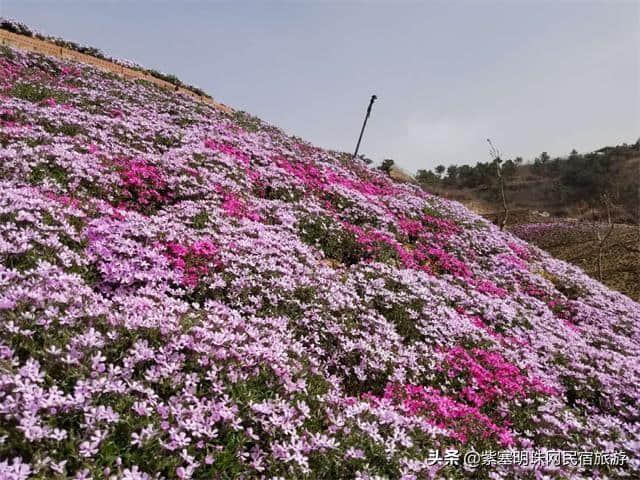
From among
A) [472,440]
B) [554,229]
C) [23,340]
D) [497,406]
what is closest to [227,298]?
[23,340]

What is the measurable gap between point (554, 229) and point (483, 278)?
88.5ft

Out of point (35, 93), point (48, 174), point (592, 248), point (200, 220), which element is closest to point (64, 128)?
point (48, 174)

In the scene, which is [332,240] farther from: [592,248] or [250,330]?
[592,248]

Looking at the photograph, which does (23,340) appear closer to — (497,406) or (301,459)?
(301,459)

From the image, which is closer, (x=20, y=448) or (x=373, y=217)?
(x=20, y=448)

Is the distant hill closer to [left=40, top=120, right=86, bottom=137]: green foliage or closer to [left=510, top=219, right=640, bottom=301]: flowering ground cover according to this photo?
[left=510, top=219, right=640, bottom=301]: flowering ground cover

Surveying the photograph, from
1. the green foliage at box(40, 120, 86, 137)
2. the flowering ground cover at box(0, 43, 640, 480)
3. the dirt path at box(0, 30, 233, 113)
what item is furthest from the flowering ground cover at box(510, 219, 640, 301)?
the dirt path at box(0, 30, 233, 113)

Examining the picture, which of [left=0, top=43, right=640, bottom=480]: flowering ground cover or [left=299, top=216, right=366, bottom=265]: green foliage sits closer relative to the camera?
[left=0, top=43, right=640, bottom=480]: flowering ground cover

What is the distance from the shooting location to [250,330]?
5.44 meters

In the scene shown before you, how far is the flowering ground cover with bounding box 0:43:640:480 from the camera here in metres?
3.74

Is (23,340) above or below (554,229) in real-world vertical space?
below

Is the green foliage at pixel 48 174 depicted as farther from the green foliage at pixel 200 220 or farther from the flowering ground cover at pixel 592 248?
the flowering ground cover at pixel 592 248

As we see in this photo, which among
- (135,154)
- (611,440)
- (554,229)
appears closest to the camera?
(611,440)

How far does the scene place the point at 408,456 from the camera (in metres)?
4.55
